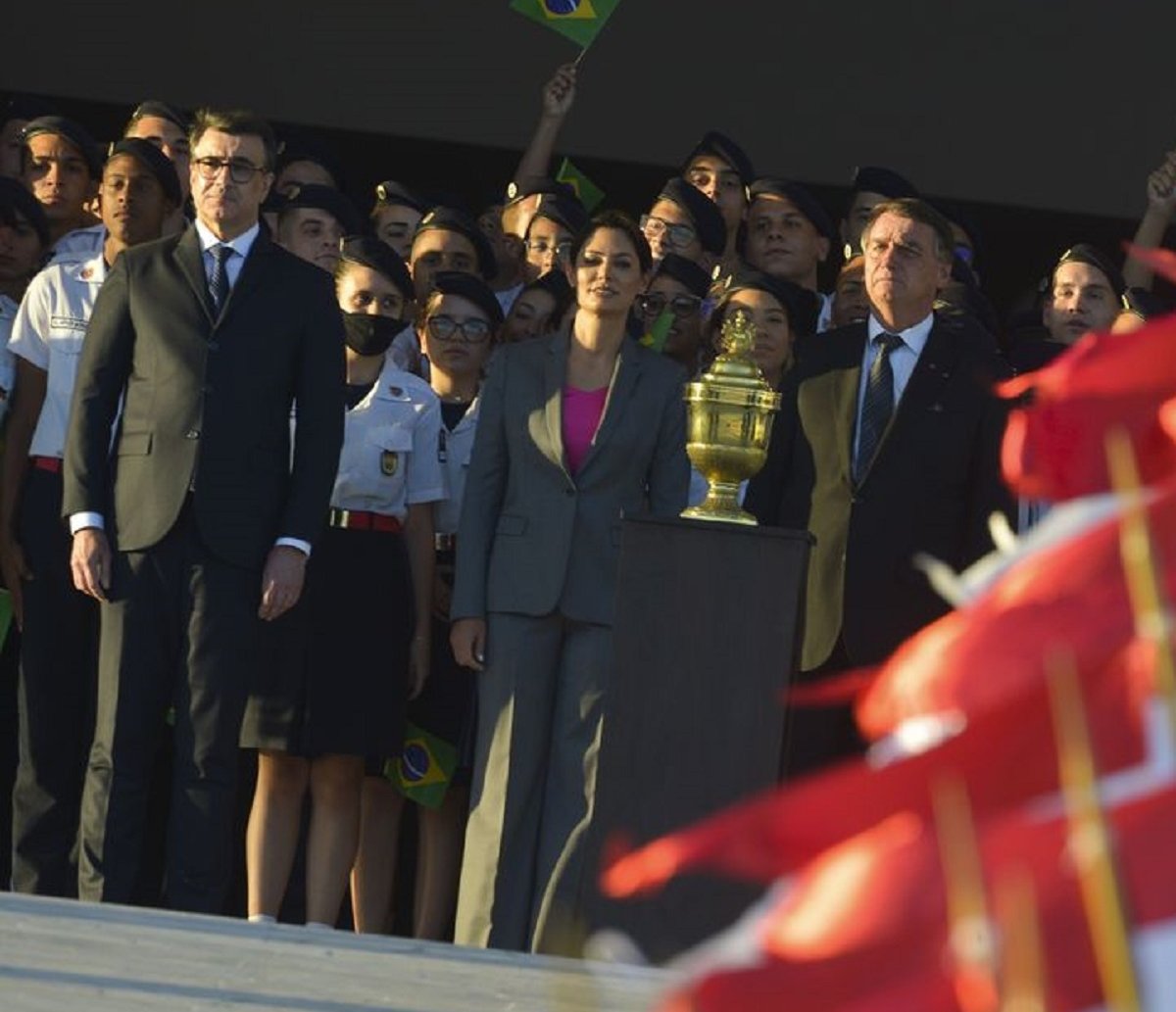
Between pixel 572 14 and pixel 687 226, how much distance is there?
1189 mm

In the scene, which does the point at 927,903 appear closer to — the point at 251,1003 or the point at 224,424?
the point at 251,1003

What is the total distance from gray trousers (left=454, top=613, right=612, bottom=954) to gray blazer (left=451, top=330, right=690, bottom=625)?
0.22 ft

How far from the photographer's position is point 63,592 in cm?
493

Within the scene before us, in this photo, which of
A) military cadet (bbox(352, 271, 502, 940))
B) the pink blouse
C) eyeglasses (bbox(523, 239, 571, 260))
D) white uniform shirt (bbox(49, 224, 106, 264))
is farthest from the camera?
eyeglasses (bbox(523, 239, 571, 260))

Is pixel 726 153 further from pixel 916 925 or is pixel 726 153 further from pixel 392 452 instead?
pixel 916 925

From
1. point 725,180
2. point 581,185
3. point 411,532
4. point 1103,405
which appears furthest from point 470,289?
point 1103,405

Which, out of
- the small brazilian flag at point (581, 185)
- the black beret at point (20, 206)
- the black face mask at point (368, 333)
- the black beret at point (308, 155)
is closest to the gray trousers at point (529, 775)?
the black face mask at point (368, 333)

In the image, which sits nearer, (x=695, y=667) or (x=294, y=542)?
(x=695, y=667)

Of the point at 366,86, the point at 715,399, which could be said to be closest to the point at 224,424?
the point at 715,399

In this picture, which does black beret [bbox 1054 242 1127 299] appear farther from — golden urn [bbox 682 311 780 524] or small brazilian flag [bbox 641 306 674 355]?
golden urn [bbox 682 311 780 524]

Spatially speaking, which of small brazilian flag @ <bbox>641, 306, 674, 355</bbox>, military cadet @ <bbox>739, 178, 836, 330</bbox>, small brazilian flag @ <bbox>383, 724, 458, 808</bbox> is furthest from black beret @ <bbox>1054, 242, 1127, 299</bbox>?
small brazilian flag @ <bbox>383, 724, 458, 808</bbox>

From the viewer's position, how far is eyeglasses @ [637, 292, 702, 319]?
234 inches

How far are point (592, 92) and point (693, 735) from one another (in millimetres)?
4707

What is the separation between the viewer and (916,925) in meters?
0.31
